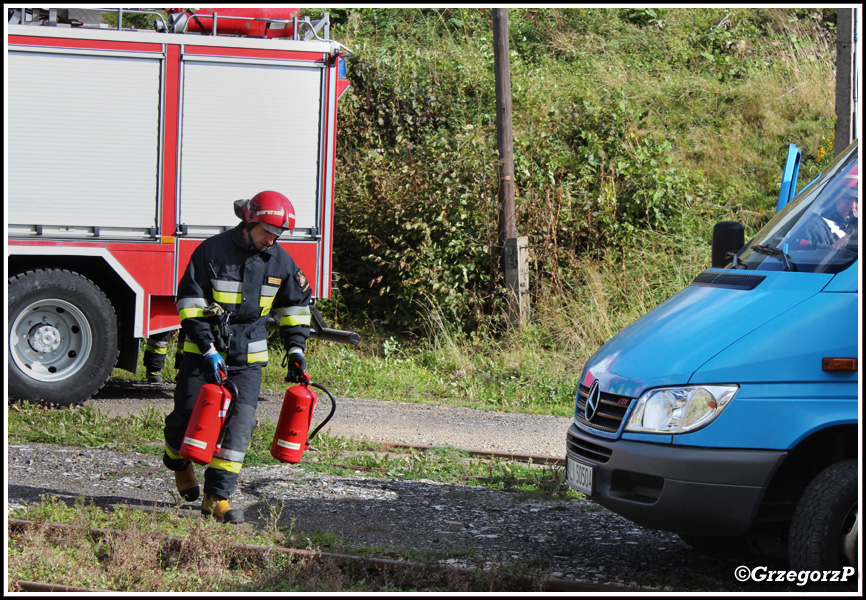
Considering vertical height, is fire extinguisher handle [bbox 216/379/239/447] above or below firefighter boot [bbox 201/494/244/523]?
above

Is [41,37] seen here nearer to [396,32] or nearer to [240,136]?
[240,136]

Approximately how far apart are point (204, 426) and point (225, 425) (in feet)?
0.67

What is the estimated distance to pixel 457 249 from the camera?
424 inches

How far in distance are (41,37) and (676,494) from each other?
6.47m

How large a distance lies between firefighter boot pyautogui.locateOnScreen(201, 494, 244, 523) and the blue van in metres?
2.02

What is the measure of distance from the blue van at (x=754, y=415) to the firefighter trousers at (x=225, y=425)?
2061 millimetres

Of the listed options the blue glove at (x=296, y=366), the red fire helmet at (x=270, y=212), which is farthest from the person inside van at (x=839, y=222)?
the blue glove at (x=296, y=366)

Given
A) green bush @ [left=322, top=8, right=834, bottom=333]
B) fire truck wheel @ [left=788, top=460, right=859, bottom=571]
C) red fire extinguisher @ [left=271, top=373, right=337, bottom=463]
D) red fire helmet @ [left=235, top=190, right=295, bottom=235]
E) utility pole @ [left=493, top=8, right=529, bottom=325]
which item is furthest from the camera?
green bush @ [left=322, top=8, right=834, bottom=333]

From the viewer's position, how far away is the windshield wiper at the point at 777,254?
13.2 ft

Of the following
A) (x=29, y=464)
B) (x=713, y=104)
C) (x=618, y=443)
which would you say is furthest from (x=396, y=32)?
(x=618, y=443)

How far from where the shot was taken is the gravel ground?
14.6 ft

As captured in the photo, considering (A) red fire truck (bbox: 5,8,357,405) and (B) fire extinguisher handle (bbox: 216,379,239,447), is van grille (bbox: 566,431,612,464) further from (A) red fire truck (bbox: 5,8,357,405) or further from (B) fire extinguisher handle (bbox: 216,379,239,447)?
(A) red fire truck (bbox: 5,8,357,405)

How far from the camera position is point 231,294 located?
508cm

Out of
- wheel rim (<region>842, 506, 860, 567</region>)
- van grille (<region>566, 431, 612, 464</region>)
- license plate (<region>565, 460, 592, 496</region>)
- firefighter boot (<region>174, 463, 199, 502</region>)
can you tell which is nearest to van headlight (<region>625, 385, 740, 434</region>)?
van grille (<region>566, 431, 612, 464</region>)
